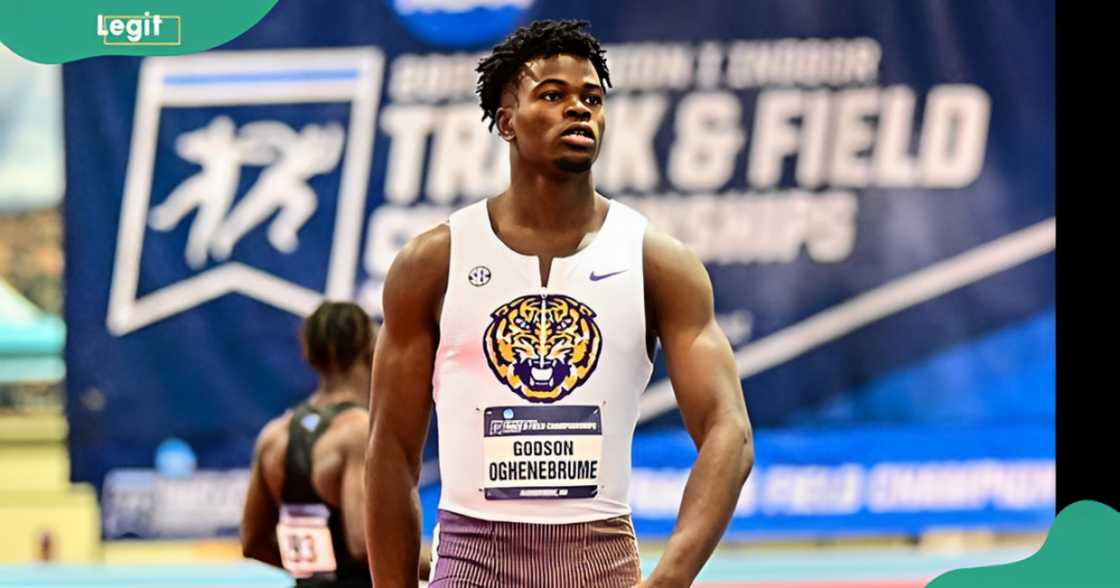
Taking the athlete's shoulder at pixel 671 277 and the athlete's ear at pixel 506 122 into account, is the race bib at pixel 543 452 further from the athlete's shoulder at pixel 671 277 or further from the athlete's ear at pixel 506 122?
the athlete's ear at pixel 506 122

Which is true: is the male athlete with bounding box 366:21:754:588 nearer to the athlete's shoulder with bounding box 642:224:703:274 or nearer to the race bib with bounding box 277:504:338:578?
the athlete's shoulder with bounding box 642:224:703:274

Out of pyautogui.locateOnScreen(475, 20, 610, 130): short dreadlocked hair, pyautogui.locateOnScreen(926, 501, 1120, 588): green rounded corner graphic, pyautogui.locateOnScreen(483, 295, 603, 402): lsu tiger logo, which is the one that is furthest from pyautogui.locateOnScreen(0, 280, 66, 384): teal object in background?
pyautogui.locateOnScreen(483, 295, 603, 402): lsu tiger logo

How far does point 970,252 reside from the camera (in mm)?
6926

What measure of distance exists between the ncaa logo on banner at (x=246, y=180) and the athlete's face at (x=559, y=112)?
3.77m

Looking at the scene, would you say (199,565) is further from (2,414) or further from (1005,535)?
(1005,535)

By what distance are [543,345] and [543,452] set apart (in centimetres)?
19

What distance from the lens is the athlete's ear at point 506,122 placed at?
3.17 metres

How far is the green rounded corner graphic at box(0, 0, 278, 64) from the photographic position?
6.70 metres

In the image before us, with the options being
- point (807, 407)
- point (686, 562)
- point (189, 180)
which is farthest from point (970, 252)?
point (686, 562)

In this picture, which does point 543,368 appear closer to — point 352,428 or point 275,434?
point 352,428

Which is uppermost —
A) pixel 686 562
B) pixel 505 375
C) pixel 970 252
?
pixel 970 252

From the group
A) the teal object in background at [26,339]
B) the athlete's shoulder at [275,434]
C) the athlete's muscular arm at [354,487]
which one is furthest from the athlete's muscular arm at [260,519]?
the teal object in background at [26,339]

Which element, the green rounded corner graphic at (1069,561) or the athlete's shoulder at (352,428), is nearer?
the athlete's shoulder at (352,428)

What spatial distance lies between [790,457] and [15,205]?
3.32 metres
